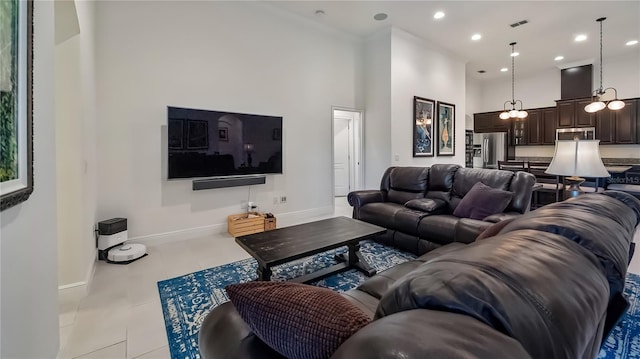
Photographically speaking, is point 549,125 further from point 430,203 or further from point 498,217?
point 498,217

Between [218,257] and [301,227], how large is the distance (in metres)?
1.12

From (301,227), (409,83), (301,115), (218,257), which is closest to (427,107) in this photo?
(409,83)

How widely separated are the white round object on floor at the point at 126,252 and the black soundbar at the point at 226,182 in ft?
3.26

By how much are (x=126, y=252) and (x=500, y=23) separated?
656 cm

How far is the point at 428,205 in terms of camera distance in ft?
10.9

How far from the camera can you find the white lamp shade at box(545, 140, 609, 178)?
7.54 ft

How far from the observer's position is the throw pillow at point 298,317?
0.63 metres

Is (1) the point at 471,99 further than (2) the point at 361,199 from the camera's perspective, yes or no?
Yes

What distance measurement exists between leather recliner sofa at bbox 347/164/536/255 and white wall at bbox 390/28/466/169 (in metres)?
1.51

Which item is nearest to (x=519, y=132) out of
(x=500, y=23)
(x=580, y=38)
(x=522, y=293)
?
(x=580, y=38)

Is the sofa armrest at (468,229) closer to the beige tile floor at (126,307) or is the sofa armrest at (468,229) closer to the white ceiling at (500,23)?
the beige tile floor at (126,307)

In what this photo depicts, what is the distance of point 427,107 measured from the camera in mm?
5934

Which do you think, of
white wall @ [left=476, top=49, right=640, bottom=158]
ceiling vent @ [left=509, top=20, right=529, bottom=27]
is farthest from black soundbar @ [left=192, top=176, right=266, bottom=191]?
white wall @ [left=476, top=49, right=640, bottom=158]

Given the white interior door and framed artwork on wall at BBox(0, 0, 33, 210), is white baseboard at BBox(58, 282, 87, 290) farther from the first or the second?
the white interior door
